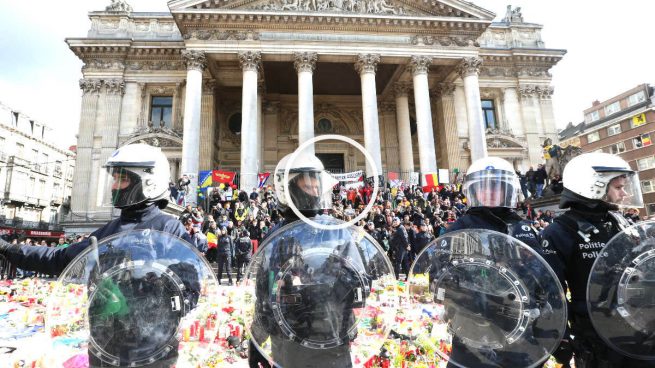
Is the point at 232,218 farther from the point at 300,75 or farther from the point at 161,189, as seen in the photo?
the point at 161,189

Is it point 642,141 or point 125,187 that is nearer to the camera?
point 125,187

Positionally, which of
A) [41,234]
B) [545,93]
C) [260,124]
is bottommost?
[41,234]

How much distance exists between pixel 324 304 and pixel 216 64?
24198mm

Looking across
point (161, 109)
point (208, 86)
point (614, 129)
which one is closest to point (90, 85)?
point (161, 109)

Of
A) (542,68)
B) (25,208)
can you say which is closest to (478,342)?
(542,68)

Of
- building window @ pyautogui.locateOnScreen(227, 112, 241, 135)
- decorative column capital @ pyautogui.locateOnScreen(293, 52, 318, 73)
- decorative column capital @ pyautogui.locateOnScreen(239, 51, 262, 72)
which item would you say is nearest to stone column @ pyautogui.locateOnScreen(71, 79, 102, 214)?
building window @ pyautogui.locateOnScreen(227, 112, 241, 135)

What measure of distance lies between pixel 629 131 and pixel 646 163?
4.48m

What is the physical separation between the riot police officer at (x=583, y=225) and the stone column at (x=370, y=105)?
56.9 feet

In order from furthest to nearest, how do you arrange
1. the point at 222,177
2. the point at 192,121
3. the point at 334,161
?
the point at 334,161
the point at 192,121
the point at 222,177

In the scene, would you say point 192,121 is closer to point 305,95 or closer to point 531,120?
point 305,95

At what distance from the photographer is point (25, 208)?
138ft

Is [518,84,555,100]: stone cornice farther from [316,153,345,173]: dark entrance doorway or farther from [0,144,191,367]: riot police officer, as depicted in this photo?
[0,144,191,367]: riot police officer

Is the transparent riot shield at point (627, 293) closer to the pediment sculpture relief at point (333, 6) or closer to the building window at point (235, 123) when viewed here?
the pediment sculpture relief at point (333, 6)

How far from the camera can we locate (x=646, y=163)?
42188 mm
